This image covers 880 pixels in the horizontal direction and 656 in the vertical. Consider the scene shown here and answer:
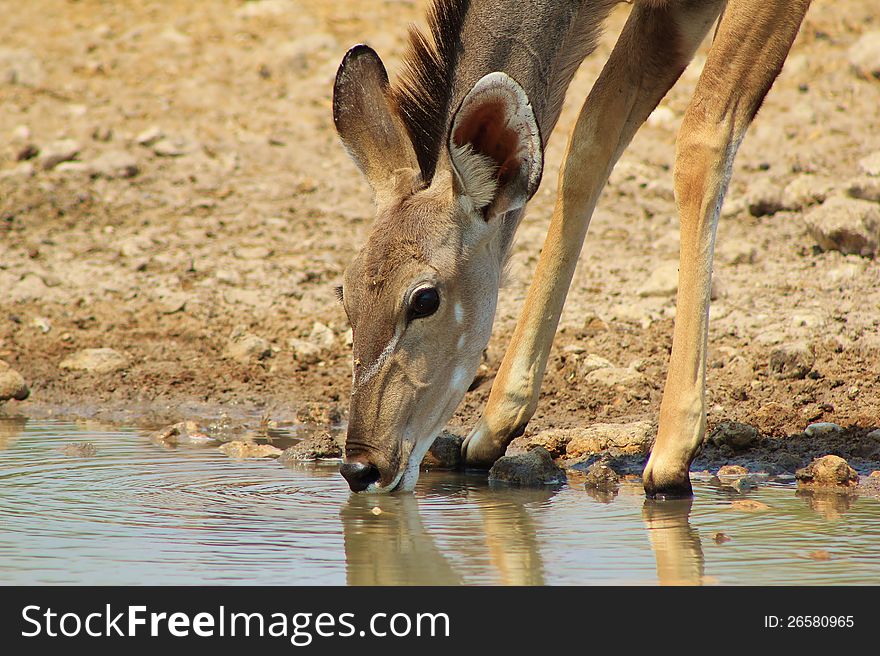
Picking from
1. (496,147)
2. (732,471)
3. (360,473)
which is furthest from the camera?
(732,471)

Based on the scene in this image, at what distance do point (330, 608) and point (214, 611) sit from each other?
39 centimetres

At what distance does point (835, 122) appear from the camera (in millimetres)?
12773

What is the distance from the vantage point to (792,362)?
8219mm

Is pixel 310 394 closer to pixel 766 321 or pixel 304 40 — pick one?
pixel 766 321

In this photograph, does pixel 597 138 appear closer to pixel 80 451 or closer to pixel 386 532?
pixel 386 532

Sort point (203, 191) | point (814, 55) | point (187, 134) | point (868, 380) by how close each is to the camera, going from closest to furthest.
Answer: point (868, 380), point (203, 191), point (187, 134), point (814, 55)

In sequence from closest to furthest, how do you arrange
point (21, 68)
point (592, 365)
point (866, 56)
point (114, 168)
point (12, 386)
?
point (592, 365) < point (12, 386) < point (114, 168) < point (866, 56) < point (21, 68)

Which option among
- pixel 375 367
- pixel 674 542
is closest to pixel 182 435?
pixel 375 367

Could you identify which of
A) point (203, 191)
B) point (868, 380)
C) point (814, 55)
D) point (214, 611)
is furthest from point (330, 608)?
point (814, 55)

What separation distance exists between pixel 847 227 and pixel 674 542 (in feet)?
16.2

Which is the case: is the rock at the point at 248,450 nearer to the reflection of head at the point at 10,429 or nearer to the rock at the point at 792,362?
the reflection of head at the point at 10,429

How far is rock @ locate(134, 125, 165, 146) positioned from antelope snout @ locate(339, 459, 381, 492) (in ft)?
25.1

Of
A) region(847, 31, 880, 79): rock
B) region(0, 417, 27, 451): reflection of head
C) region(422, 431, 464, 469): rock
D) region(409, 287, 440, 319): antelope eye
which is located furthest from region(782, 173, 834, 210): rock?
region(0, 417, 27, 451): reflection of head

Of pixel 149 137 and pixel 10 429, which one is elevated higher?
pixel 149 137
